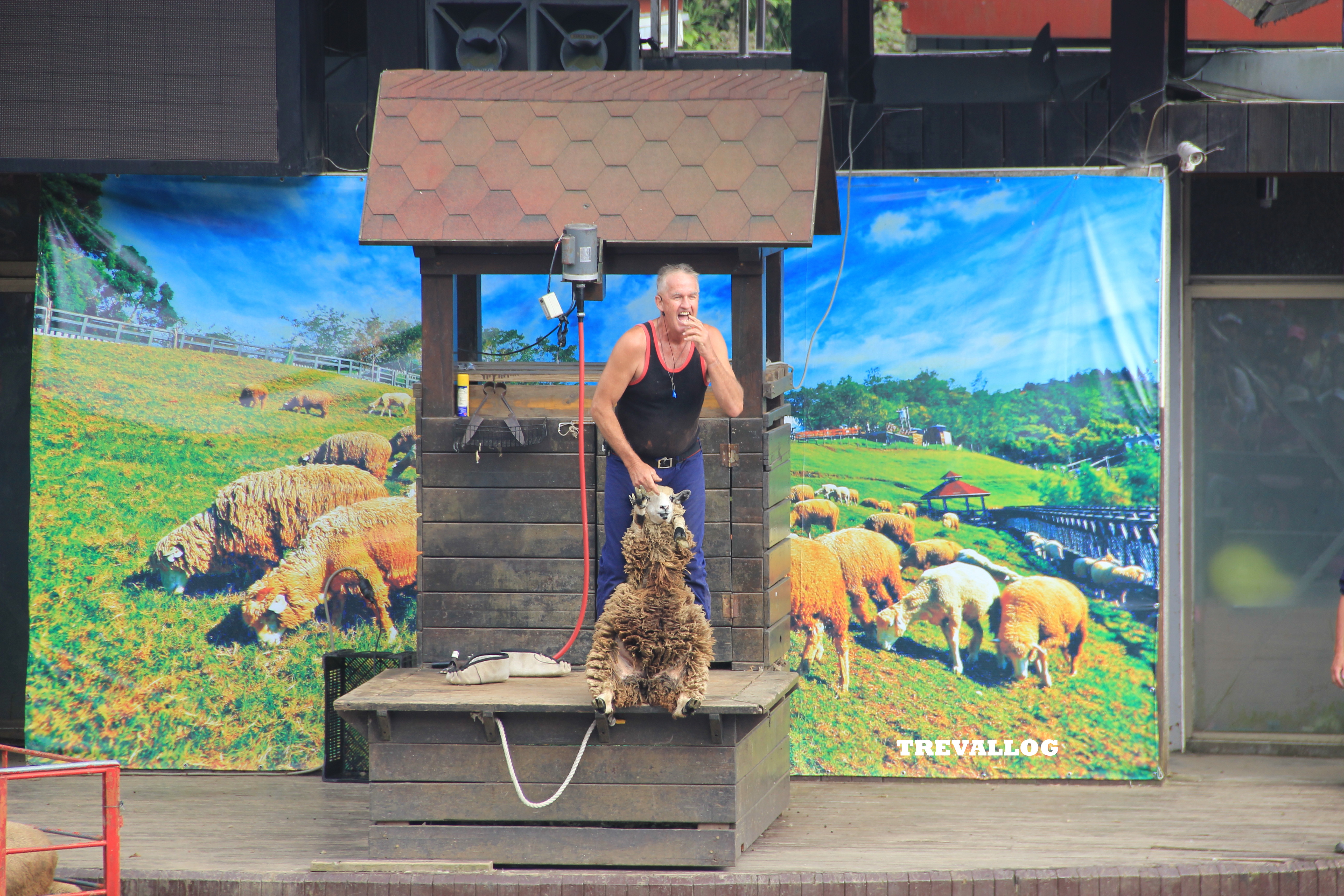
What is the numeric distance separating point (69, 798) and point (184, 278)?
2.83 meters

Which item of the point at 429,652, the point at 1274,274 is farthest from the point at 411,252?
the point at 1274,274

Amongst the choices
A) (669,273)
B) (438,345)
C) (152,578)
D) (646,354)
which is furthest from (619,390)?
(152,578)

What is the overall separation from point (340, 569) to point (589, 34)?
3223 millimetres

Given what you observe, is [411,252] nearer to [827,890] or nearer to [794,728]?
[794,728]

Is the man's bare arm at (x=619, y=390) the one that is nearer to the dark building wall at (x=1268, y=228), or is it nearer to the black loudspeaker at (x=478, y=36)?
the black loudspeaker at (x=478, y=36)

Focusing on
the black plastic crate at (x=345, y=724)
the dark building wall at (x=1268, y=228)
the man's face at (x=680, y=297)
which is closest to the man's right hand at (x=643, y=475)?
the man's face at (x=680, y=297)

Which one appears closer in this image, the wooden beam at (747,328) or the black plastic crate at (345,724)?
the wooden beam at (747,328)

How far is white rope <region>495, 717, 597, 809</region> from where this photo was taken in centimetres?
570

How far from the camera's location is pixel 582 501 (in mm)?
6180

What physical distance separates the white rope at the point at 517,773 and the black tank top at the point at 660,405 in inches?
46.1

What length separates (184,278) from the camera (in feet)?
25.7

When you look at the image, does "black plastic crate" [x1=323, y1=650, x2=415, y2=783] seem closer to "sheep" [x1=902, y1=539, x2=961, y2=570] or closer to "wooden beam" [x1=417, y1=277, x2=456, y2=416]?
"wooden beam" [x1=417, y1=277, x2=456, y2=416]

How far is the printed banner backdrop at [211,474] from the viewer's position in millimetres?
7805

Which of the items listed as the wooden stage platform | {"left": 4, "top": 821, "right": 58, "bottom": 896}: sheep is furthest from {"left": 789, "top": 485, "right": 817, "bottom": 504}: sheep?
{"left": 4, "top": 821, "right": 58, "bottom": 896}: sheep
